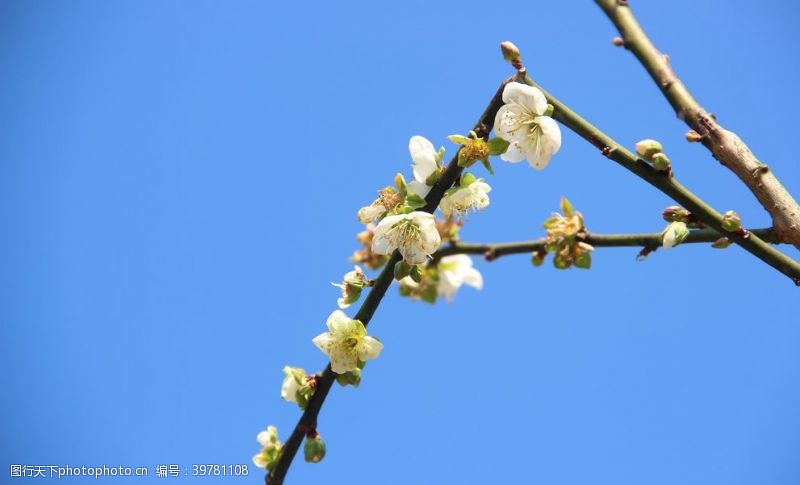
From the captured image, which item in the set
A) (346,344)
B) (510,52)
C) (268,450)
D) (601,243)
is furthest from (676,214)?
(268,450)

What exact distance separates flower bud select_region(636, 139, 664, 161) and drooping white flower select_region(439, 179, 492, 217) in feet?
1.48

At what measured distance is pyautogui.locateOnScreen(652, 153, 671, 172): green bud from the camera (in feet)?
5.18

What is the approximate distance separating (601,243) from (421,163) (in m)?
0.57

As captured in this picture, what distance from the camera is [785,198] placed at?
5.07 feet

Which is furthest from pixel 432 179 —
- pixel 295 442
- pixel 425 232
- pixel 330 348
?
pixel 295 442

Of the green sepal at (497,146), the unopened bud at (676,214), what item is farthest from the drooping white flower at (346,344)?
the unopened bud at (676,214)

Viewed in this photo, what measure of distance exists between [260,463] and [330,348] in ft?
1.64

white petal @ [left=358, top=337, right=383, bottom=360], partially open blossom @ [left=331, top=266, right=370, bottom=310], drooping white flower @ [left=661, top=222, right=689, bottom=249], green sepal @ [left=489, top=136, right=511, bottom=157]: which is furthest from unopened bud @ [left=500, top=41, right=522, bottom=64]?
white petal @ [left=358, top=337, right=383, bottom=360]

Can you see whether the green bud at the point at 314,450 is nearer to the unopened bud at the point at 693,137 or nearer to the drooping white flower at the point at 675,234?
the drooping white flower at the point at 675,234

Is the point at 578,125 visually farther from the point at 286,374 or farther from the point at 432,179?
the point at 286,374

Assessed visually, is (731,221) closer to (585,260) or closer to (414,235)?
(585,260)

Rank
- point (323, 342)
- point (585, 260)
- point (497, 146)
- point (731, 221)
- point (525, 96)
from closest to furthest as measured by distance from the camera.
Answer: point (731, 221)
point (525, 96)
point (497, 146)
point (323, 342)
point (585, 260)

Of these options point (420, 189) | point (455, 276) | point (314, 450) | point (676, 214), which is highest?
point (455, 276)

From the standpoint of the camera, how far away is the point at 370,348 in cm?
188
